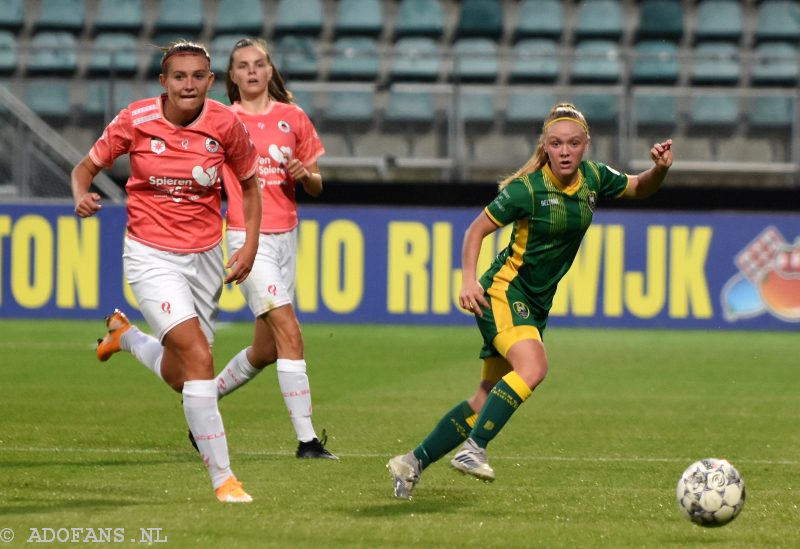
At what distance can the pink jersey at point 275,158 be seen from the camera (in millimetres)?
6430

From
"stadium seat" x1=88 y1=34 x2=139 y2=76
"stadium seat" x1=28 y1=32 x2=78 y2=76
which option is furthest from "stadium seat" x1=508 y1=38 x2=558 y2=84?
"stadium seat" x1=28 y1=32 x2=78 y2=76

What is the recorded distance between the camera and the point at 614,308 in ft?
46.5

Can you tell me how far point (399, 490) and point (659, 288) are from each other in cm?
976

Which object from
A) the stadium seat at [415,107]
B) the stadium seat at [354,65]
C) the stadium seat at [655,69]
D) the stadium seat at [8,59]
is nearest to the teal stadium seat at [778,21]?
the stadium seat at [655,69]

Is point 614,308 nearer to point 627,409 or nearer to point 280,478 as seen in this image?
point 627,409

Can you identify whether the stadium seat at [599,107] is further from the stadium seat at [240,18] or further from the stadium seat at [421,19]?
the stadium seat at [240,18]

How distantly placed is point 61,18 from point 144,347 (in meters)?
13.8

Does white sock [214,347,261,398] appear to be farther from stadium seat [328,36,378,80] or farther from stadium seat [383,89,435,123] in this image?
stadium seat [328,36,378,80]

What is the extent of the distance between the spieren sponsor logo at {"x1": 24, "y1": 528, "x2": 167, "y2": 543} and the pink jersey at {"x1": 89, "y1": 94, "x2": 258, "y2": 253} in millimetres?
1364

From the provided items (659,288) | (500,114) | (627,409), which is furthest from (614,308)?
(627,409)

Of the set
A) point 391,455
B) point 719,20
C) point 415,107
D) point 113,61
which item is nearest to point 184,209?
point 391,455

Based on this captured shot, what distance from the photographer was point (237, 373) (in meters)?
6.59

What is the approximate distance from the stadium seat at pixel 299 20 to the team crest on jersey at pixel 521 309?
1414 cm

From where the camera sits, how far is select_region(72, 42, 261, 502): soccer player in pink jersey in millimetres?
4875
